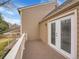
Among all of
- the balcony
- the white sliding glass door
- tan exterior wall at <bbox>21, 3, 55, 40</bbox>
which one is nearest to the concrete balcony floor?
the balcony

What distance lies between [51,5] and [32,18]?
133 inches

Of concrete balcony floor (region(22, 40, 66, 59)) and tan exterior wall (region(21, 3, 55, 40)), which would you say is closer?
concrete balcony floor (region(22, 40, 66, 59))

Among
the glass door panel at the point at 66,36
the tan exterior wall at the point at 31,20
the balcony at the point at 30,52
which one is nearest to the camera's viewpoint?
the balcony at the point at 30,52

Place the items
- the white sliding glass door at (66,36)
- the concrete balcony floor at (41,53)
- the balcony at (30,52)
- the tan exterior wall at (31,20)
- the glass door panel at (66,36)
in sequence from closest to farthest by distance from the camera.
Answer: the balcony at (30,52)
the white sliding glass door at (66,36)
the glass door panel at (66,36)
the concrete balcony floor at (41,53)
the tan exterior wall at (31,20)

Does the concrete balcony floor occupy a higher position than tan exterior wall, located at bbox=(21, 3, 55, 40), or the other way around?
tan exterior wall, located at bbox=(21, 3, 55, 40)

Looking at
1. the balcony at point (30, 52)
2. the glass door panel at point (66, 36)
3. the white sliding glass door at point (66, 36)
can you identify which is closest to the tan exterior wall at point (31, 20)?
the balcony at point (30, 52)

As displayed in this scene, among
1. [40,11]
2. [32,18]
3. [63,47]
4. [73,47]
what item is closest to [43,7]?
[40,11]

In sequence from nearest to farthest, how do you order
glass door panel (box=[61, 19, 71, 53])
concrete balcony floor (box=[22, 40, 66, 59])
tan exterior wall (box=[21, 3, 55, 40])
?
glass door panel (box=[61, 19, 71, 53]) → concrete balcony floor (box=[22, 40, 66, 59]) → tan exterior wall (box=[21, 3, 55, 40])

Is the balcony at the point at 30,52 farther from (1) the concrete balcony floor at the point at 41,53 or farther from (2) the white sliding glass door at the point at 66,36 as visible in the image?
(2) the white sliding glass door at the point at 66,36

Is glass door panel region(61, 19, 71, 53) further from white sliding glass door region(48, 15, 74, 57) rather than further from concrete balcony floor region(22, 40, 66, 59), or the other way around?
concrete balcony floor region(22, 40, 66, 59)

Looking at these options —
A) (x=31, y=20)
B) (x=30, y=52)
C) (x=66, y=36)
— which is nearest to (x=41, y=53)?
(x=30, y=52)

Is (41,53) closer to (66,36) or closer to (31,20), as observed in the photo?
(66,36)

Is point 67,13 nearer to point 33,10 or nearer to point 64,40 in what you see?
point 64,40

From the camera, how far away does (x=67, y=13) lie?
6.84m
